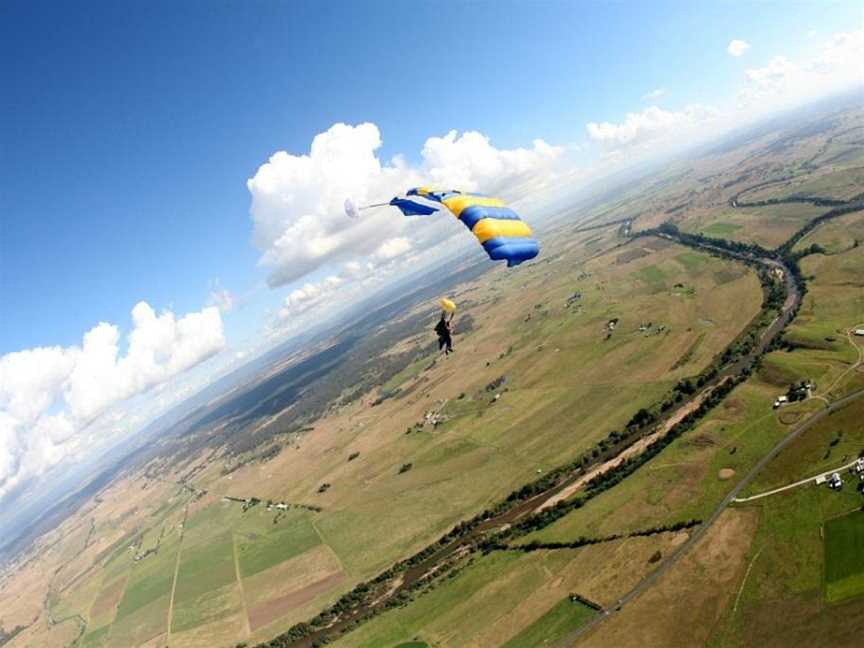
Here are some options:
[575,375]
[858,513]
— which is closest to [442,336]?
[858,513]

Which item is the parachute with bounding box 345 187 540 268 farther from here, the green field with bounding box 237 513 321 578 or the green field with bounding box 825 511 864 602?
the green field with bounding box 237 513 321 578

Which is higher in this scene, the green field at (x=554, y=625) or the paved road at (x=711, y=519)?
the paved road at (x=711, y=519)

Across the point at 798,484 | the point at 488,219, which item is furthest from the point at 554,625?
the point at 488,219

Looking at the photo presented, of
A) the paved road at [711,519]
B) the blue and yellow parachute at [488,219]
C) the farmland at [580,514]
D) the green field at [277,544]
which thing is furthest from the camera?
the green field at [277,544]

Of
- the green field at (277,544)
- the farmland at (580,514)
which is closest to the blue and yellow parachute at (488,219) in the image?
the farmland at (580,514)

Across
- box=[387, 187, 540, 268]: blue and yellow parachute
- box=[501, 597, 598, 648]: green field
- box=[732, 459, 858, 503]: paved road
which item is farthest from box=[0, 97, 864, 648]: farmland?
box=[387, 187, 540, 268]: blue and yellow parachute

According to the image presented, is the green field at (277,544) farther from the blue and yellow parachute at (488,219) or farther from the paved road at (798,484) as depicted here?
the blue and yellow parachute at (488,219)

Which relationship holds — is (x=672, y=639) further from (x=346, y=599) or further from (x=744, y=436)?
(x=346, y=599)

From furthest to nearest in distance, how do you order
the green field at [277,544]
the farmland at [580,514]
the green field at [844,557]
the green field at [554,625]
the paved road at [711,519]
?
the green field at [277,544], the green field at [554,625], the paved road at [711,519], the farmland at [580,514], the green field at [844,557]
